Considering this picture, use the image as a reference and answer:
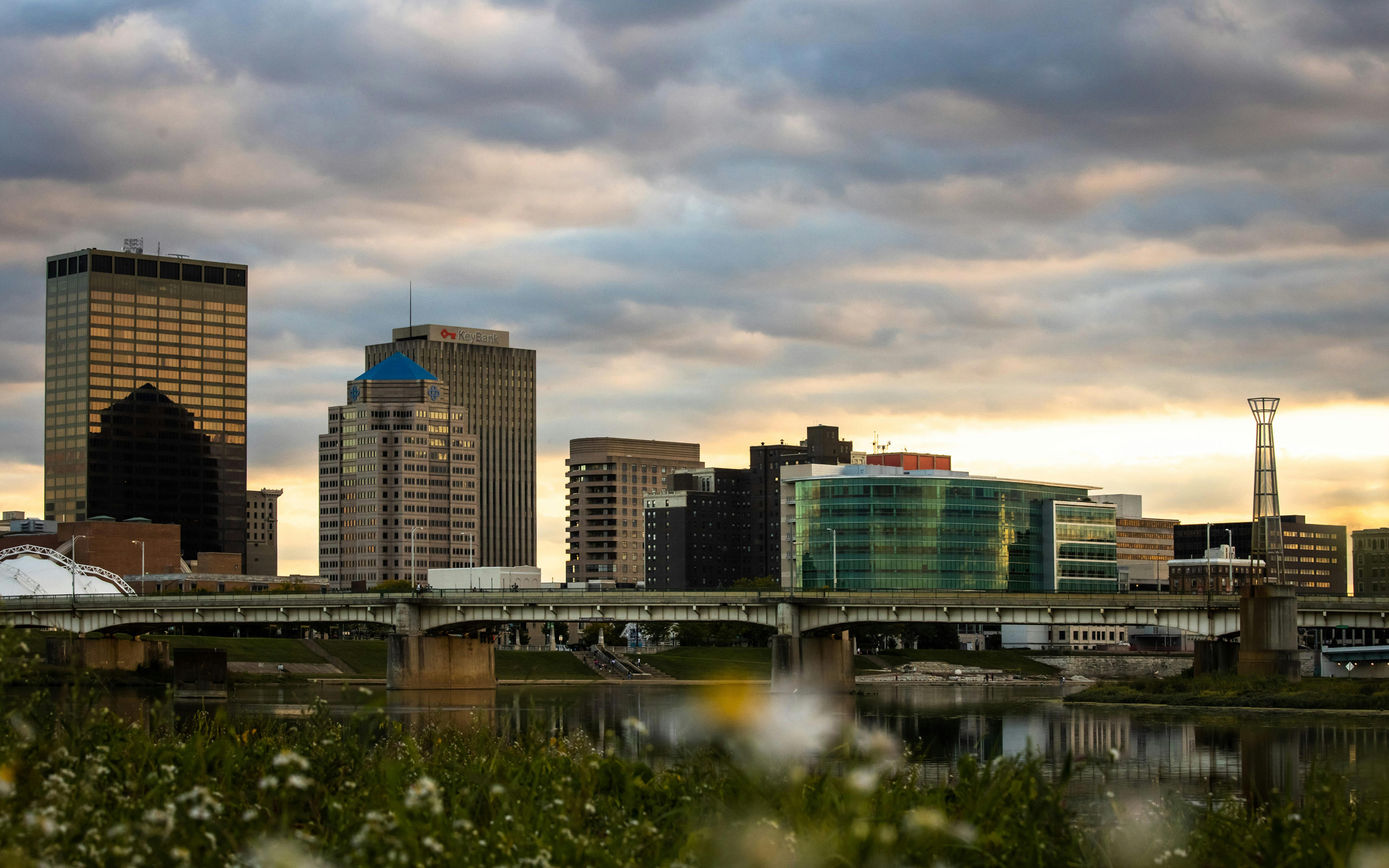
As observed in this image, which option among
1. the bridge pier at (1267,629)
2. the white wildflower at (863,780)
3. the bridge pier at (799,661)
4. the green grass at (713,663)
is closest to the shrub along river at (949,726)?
the white wildflower at (863,780)

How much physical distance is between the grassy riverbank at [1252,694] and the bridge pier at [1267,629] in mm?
1960

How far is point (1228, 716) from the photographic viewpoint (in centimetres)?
9488

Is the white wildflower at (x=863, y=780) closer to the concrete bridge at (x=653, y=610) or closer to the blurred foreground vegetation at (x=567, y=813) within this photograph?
the blurred foreground vegetation at (x=567, y=813)

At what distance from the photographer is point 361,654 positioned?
6535 inches

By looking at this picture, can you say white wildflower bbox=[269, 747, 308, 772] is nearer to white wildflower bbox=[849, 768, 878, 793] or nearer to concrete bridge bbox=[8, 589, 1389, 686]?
white wildflower bbox=[849, 768, 878, 793]

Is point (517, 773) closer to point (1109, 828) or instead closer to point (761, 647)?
point (1109, 828)

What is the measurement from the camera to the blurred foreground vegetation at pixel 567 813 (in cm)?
1505

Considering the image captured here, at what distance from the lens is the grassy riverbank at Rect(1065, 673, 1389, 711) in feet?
318

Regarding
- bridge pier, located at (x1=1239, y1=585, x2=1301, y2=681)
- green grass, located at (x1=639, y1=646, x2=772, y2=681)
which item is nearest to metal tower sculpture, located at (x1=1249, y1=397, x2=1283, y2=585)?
bridge pier, located at (x1=1239, y1=585, x2=1301, y2=681)

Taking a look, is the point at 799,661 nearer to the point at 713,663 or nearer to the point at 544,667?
the point at 544,667

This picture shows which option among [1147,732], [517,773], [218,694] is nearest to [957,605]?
[1147,732]

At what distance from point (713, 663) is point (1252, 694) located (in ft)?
271

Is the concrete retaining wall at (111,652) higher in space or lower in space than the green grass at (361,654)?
higher

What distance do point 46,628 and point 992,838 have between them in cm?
13661
